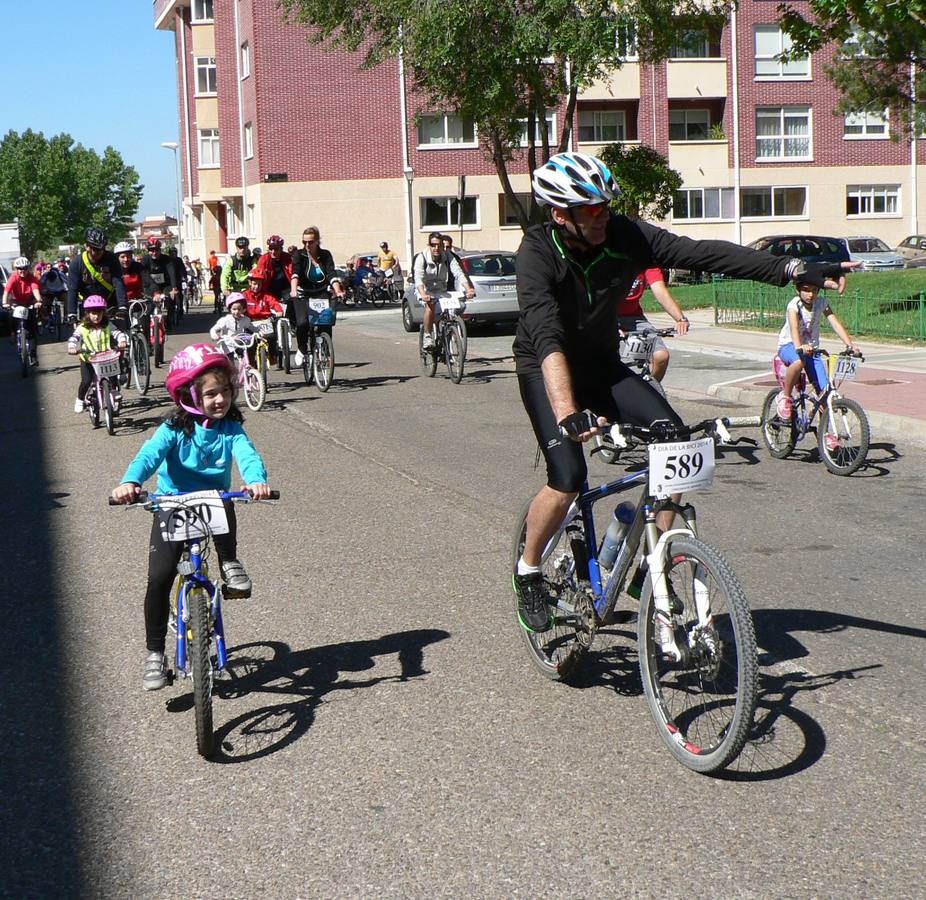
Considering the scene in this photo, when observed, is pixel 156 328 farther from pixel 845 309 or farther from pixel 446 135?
pixel 446 135

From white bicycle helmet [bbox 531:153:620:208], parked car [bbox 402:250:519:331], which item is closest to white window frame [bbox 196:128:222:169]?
parked car [bbox 402:250:519:331]

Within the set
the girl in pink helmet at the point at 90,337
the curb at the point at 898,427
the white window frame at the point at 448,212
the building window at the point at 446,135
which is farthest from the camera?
the white window frame at the point at 448,212

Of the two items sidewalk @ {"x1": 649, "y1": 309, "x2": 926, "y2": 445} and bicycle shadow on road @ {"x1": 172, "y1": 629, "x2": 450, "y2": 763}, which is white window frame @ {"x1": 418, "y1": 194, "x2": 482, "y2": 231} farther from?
bicycle shadow on road @ {"x1": 172, "y1": 629, "x2": 450, "y2": 763}

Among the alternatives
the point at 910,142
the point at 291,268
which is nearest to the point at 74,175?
the point at 910,142

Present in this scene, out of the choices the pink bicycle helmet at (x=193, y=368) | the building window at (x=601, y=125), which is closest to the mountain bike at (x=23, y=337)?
the pink bicycle helmet at (x=193, y=368)

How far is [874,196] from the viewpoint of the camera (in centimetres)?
5719

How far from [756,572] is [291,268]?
10146 mm

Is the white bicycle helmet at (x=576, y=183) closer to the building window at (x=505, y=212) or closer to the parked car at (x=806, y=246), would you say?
the parked car at (x=806, y=246)

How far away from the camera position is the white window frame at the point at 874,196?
187 feet

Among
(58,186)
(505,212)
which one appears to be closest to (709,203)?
(505,212)

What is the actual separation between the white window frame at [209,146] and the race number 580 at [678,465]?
59.9m

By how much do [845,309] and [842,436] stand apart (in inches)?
444

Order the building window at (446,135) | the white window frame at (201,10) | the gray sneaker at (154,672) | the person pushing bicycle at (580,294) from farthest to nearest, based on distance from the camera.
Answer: the white window frame at (201,10) → the building window at (446,135) → the gray sneaker at (154,672) → the person pushing bicycle at (580,294)

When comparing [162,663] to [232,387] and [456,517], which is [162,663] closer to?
[232,387]
